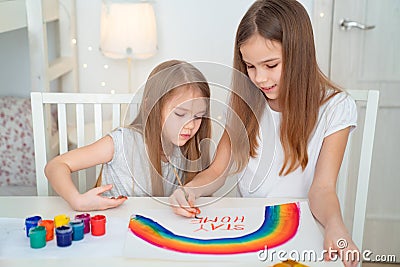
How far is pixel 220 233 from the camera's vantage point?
36.5 inches

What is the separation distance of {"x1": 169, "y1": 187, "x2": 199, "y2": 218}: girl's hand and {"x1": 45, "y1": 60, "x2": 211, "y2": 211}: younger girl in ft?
0.22

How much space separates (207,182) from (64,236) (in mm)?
335

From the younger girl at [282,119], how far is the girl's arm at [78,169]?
14 cm

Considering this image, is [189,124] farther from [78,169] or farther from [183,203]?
[78,169]

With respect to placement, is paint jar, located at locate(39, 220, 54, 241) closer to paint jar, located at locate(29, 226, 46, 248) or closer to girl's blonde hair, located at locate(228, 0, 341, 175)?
paint jar, located at locate(29, 226, 46, 248)

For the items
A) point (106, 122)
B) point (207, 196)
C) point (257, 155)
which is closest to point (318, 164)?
point (257, 155)

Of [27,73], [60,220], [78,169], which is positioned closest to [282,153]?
[78,169]

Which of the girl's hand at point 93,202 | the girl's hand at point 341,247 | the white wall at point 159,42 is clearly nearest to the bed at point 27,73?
the white wall at point 159,42

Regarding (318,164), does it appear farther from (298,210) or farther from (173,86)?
(173,86)

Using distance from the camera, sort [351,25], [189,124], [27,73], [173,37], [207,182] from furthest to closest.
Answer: [27,73]
[173,37]
[351,25]
[207,182]
[189,124]

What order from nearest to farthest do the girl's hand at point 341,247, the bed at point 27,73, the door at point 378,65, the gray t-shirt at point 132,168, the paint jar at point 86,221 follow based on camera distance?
the girl's hand at point 341,247 → the paint jar at point 86,221 → the gray t-shirt at point 132,168 → the bed at point 27,73 → the door at point 378,65

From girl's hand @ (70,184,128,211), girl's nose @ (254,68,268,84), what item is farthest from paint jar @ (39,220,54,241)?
girl's nose @ (254,68,268,84)

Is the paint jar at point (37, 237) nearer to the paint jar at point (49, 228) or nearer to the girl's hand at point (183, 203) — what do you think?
the paint jar at point (49, 228)

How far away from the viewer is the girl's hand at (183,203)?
0.99 meters
